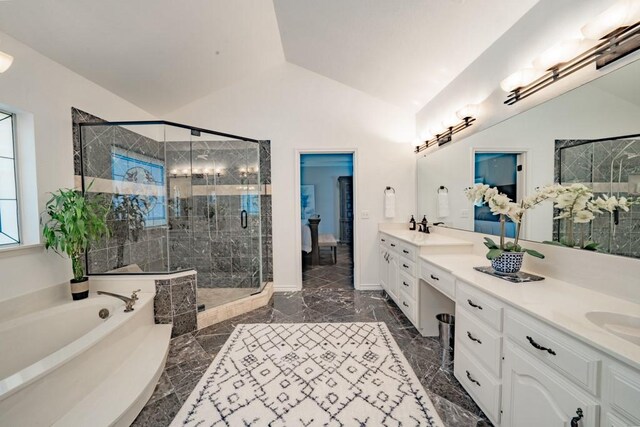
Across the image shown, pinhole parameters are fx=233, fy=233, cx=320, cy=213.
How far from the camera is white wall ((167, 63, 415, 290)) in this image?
141 inches

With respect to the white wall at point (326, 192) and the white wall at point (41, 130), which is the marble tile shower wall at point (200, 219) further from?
the white wall at point (326, 192)

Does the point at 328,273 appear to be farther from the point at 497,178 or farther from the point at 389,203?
the point at 497,178

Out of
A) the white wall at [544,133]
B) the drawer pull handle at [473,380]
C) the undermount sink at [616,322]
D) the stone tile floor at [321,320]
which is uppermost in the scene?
the white wall at [544,133]

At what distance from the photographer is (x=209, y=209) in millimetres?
3736

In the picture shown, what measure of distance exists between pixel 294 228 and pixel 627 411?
10.6 feet

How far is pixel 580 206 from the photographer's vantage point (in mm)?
1315

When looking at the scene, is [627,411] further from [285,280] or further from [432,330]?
[285,280]

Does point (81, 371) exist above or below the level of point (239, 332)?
above

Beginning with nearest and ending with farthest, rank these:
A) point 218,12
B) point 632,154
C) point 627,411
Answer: point 627,411 → point 632,154 → point 218,12

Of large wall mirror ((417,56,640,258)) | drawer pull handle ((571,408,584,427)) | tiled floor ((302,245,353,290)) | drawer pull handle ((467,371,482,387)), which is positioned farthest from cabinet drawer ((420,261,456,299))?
tiled floor ((302,245,353,290))

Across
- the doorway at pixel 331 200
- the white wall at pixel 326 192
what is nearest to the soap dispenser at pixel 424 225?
the doorway at pixel 331 200

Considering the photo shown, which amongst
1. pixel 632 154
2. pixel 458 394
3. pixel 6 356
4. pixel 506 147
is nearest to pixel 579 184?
pixel 632 154

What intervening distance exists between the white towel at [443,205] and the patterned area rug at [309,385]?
153cm

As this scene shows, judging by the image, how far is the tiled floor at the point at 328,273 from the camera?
12.5 ft
